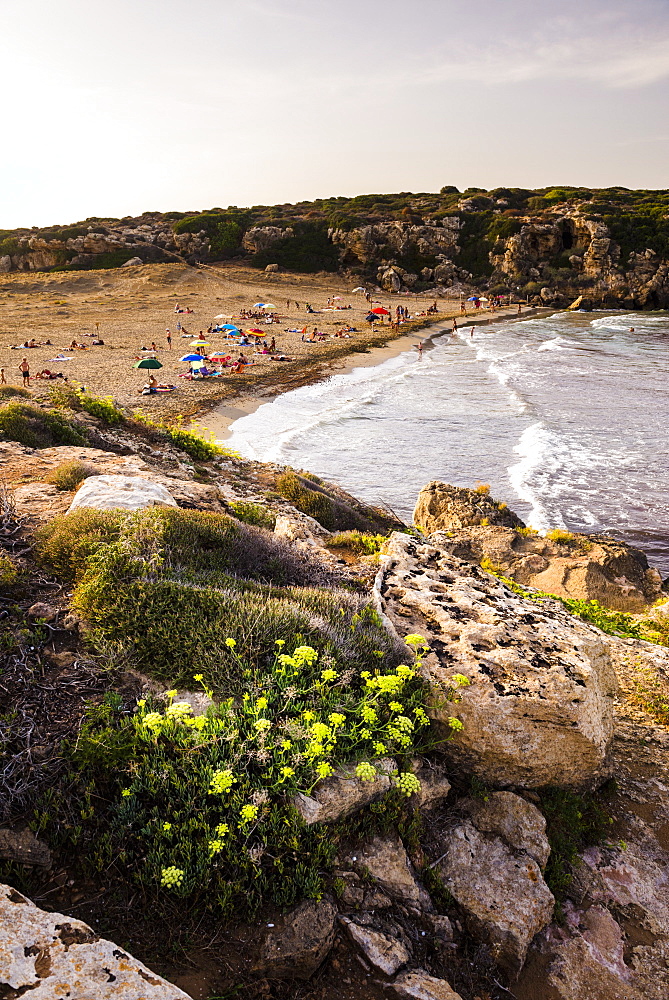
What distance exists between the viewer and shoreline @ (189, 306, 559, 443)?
24.8 metres

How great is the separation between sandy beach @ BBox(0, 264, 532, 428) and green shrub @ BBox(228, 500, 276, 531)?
9.09 m

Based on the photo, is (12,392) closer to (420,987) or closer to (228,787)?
(228,787)

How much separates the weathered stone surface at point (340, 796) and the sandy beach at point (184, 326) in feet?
48.5

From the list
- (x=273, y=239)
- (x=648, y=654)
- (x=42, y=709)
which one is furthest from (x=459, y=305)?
(x=42, y=709)

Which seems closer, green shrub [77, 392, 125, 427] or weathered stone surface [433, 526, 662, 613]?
weathered stone surface [433, 526, 662, 613]

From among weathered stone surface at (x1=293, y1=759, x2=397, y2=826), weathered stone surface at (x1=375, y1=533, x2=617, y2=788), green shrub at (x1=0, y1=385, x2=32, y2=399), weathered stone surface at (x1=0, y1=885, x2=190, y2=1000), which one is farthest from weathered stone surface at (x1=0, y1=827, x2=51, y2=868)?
green shrub at (x1=0, y1=385, x2=32, y2=399)

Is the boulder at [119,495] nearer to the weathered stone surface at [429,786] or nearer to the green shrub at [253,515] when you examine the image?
the green shrub at [253,515]

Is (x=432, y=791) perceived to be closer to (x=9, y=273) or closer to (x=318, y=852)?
(x=318, y=852)

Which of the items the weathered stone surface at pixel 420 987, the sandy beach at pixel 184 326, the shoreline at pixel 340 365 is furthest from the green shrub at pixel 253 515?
the sandy beach at pixel 184 326

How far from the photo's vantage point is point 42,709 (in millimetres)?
3896

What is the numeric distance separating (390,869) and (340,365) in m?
36.1

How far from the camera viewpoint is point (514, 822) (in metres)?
4.24

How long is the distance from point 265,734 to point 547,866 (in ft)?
7.72

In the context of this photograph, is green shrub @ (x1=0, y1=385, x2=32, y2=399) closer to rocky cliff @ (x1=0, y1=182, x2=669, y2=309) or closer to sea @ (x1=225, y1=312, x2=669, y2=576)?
sea @ (x1=225, y1=312, x2=669, y2=576)
